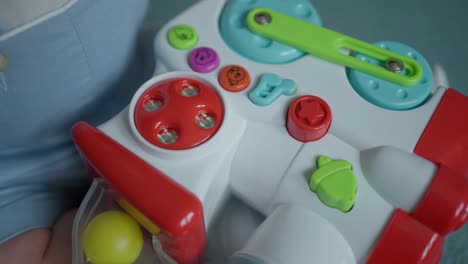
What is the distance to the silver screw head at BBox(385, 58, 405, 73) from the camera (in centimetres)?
49

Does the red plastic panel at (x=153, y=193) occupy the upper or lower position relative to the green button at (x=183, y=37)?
lower

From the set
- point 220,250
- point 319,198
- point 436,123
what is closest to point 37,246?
point 220,250

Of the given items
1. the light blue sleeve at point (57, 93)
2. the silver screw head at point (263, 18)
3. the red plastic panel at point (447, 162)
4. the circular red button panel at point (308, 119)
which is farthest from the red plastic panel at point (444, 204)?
the light blue sleeve at point (57, 93)

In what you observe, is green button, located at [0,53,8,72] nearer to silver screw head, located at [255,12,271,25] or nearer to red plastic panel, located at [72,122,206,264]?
red plastic panel, located at [72,122,206,264]

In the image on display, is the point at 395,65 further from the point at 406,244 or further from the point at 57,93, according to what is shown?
the point at 57,93

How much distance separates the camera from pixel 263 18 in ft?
1.71

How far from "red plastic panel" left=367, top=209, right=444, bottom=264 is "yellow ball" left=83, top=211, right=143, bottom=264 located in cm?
21

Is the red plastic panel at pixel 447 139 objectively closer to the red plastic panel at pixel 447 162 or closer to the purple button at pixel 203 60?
the red plastic panel at pixel 447 162

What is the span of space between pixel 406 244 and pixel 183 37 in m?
0.29

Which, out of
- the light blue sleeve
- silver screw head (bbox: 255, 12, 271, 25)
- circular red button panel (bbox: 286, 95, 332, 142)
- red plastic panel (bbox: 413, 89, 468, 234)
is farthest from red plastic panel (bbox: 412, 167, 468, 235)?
the light blue sleeve

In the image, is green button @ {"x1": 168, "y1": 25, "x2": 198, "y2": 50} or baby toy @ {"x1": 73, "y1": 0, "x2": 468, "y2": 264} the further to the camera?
green button @ {"x1": 168, "y1": 25, "x2": 198, "y2": 50}

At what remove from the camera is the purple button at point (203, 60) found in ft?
1.61

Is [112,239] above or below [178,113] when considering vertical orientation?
below

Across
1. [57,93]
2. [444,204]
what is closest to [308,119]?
[444,204]
